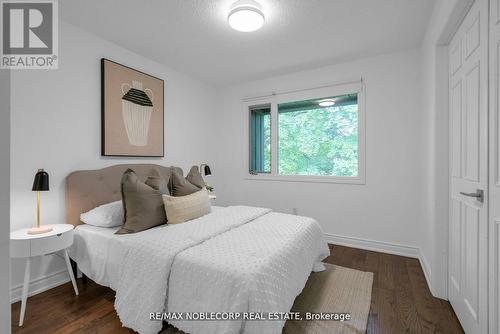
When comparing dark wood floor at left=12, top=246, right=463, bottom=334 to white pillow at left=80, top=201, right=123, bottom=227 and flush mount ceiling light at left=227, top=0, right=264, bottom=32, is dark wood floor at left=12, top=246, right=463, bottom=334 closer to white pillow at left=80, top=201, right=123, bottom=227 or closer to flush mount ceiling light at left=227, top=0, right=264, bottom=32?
white pillow at left=80, top=201, right=123, bottom=227

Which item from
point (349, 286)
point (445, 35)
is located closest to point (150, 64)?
point (445, 35)

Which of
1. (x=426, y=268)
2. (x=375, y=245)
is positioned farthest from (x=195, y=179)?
(x=426, y=268)

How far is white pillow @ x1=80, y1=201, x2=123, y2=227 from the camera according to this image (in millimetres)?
2176

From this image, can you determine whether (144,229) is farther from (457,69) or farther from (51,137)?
(457,69)

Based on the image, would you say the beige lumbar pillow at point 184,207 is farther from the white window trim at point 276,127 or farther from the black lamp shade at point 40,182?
the white window trim at point 276,127

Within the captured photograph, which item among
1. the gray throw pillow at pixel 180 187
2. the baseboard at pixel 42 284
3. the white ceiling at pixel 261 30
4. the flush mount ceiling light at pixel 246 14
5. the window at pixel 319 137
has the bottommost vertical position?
the baseboard at pixel 42 284

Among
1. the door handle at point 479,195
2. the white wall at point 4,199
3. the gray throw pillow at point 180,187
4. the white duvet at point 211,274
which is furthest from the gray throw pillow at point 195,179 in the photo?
the door handle at point 479,195

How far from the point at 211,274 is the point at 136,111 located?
2.36 meters

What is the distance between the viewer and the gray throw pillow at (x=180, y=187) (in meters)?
2.62

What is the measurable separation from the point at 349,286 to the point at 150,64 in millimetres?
3539

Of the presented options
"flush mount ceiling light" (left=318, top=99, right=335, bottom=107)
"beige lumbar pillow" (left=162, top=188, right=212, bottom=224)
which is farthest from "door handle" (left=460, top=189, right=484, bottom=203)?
"flush mount ceiling light" (left=318, top=99, right=335, bottom=107)

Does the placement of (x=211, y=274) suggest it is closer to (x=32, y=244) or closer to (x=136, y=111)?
(x=32, y=244)

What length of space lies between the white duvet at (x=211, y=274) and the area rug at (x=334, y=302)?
0.86 ft

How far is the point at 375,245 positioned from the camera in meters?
3.12
